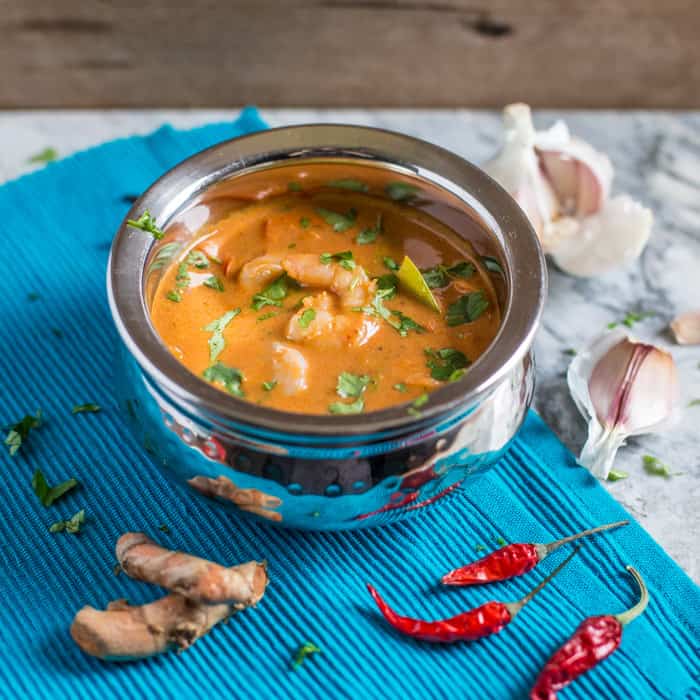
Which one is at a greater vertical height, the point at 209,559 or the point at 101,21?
the point at 101,21

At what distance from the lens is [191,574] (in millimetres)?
2129

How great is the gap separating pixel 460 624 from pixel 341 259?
3.01 feet

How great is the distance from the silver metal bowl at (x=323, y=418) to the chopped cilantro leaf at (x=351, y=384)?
205 mm

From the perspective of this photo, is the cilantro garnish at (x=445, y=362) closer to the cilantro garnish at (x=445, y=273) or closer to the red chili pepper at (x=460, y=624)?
the cilantro garnish at (x=445, y=273)

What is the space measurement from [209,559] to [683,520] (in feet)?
3.60

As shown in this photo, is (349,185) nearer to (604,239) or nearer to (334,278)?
(334,278)

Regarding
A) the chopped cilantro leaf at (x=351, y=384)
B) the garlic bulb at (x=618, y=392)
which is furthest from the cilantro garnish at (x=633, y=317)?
the chopped cilantro leaf at (x=351, y=384)

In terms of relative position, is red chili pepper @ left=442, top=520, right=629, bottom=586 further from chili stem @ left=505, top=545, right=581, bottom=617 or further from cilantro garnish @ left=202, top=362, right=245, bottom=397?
cilantro garnish @ left=202, top=362, right=245, bottom=397

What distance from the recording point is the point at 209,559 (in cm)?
234

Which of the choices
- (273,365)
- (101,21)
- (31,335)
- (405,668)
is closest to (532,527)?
(405,668)

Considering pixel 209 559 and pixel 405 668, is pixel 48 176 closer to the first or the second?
pixel 209 559

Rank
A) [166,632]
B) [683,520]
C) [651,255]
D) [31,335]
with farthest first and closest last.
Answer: [651,255] < [31,335] < [683,520] < [166,632]

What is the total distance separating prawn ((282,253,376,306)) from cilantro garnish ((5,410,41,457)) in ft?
2.30

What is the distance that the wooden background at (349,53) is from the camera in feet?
12.0
